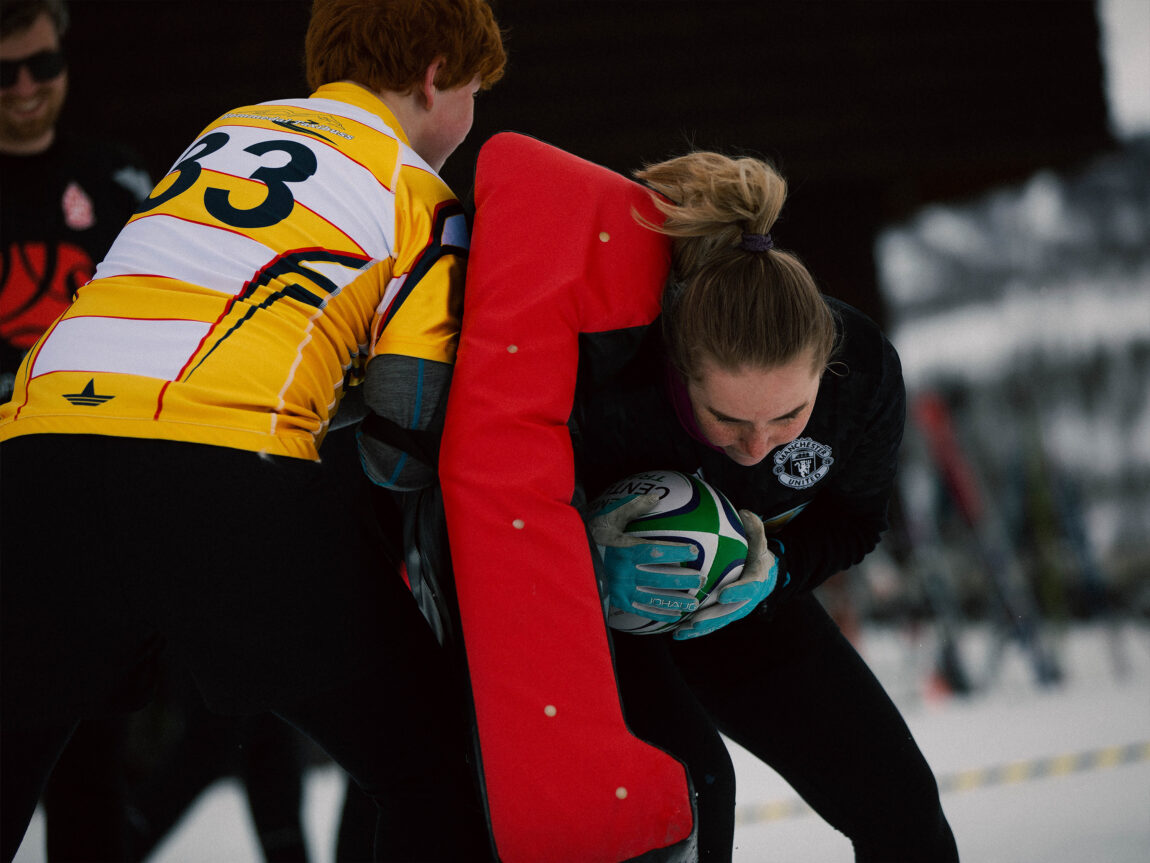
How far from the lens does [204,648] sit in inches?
42.7

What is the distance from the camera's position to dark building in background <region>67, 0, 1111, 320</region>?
13.4 feet

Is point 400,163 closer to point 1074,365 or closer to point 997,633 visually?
point 997,633

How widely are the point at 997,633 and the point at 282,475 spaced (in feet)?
14.3

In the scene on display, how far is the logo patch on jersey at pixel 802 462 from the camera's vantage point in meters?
1.53

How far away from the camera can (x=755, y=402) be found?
1.33 metres

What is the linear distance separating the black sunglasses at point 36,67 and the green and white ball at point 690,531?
1.33 m

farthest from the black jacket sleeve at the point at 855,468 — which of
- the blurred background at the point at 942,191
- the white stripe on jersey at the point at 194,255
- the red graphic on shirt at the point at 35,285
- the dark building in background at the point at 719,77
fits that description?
the dark building in background at the point at 719,77

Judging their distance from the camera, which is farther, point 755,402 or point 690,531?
point 690,531

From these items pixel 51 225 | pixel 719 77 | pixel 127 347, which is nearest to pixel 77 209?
pixel 51 225

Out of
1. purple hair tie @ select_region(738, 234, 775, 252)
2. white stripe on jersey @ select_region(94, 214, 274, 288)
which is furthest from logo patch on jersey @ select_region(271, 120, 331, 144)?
purple hair tie @ select_region(738, 234, 775, 252)

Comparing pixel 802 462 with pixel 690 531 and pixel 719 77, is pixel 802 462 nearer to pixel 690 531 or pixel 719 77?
pixel 690 531

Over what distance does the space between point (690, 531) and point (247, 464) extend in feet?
2.02

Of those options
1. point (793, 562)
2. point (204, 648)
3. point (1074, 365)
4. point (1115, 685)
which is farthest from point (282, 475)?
point (1074, 365)

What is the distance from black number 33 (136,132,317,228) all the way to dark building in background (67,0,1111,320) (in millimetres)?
3072
